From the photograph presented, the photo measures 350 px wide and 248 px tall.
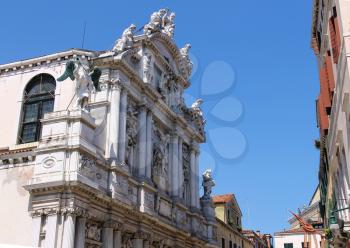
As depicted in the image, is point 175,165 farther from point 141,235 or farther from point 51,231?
point 51,231

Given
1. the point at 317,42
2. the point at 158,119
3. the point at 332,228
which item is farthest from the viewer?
the point at 158,119

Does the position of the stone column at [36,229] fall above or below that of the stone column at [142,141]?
below

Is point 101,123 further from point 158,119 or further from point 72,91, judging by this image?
point 158,119

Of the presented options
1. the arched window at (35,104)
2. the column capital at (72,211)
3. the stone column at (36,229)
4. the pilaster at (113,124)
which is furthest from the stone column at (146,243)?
the arched window at (35,104)

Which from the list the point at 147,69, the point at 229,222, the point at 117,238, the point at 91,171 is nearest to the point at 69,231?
the point at 91,171

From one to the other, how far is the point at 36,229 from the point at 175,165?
490 inches

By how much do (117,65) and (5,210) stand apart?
352 inches

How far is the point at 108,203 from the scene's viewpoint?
70.7 feet

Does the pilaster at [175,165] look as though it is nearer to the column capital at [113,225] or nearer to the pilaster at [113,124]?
the pilaster at [113,124]

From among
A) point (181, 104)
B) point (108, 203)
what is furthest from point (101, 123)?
point (181, 104)

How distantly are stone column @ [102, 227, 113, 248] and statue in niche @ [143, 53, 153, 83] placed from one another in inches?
354

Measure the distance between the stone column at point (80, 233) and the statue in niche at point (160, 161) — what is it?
813 cm

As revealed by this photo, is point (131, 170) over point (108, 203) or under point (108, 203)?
over

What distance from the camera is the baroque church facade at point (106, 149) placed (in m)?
19.7
